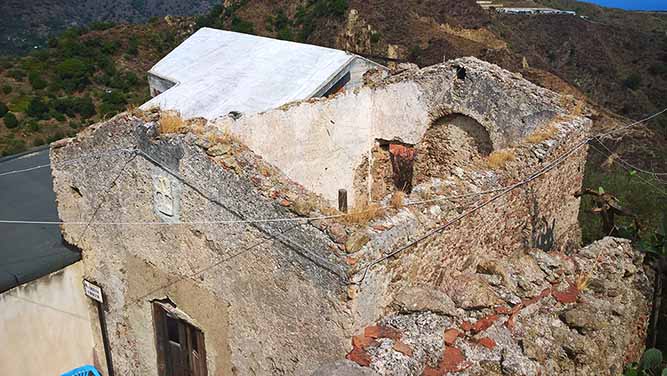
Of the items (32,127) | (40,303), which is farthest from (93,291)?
(32,127)

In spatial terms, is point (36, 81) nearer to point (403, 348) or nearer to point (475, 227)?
point (475, 227)

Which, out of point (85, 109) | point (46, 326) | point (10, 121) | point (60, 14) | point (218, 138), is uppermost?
point (218, 138)

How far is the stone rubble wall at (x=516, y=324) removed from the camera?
5.45m

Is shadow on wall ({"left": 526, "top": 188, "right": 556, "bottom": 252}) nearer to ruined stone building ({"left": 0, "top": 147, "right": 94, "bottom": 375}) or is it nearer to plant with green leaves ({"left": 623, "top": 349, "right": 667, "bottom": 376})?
plant with green leaves ({"left": 623, "top": 349, "right": 667, "bottom": 376})

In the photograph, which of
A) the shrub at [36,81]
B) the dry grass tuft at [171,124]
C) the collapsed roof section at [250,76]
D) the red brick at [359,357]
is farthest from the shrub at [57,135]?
the red brick at [359,357]

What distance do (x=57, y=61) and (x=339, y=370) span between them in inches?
1637

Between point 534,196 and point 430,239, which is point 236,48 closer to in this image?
point 534,196

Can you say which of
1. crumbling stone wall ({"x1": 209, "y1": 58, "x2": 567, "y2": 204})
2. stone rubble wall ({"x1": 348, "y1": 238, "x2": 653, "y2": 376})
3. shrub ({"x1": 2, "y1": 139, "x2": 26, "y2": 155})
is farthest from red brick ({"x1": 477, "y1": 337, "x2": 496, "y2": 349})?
shrub ({"x1": 2, "y1": 139, "x2": 26, "y2": 155})

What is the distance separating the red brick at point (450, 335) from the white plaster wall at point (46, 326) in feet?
19.7

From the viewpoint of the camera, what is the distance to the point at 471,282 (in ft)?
21.6

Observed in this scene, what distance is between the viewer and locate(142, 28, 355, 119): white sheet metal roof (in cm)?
1324

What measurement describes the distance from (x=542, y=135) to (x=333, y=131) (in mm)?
3829

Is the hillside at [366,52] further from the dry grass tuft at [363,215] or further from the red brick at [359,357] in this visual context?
the red brick at [359,357]

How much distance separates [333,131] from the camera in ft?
36.1
